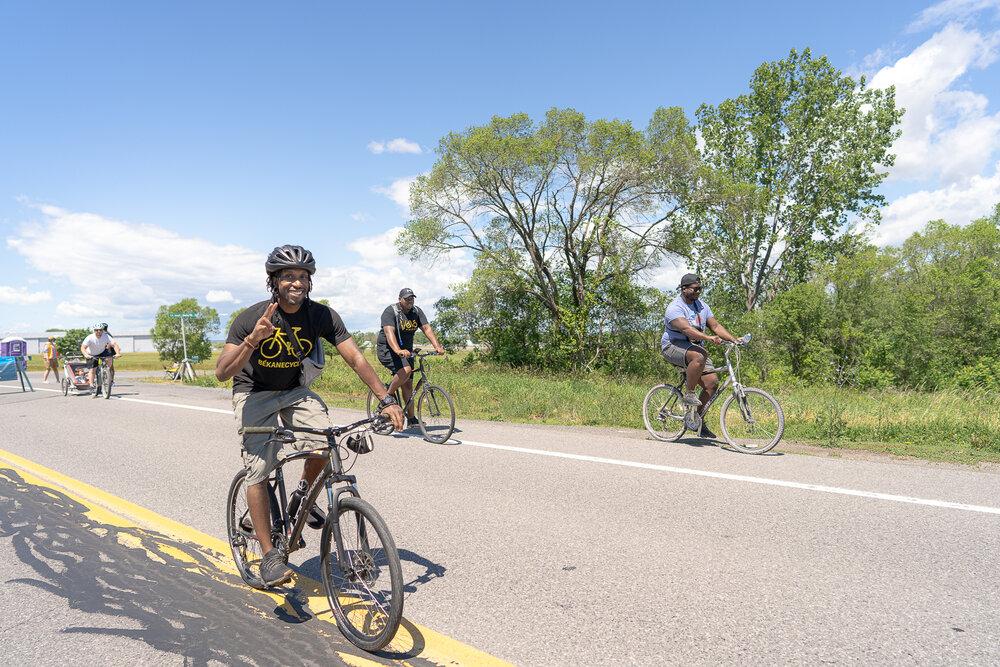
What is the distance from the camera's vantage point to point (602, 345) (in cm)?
2666

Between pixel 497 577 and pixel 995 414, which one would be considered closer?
pixel 497 577

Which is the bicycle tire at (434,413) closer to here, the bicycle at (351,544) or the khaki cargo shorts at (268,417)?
the khaki cargo shorts at (268,417)

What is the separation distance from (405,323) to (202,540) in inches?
197

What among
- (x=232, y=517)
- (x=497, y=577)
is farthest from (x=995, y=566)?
(x=232, y=517)

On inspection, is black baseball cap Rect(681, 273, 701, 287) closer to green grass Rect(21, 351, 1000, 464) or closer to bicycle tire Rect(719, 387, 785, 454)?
bicycle tire Rect(719, 387, 785, 454)

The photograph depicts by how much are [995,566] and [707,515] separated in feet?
5.91

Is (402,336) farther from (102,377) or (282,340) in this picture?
(102,377)

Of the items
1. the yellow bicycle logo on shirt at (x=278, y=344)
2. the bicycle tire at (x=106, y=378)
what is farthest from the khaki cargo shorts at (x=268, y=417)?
the bicycle tire at (x=106, y=378)

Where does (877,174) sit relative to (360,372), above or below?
above

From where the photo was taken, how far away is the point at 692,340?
7934mm

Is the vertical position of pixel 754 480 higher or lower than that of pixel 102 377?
lower

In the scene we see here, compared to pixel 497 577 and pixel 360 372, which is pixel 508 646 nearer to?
pixel 497 577

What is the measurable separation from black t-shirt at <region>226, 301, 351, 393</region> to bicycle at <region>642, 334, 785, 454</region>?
5.22 m

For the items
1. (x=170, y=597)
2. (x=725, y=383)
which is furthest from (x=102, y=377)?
(x=725, y=383)
